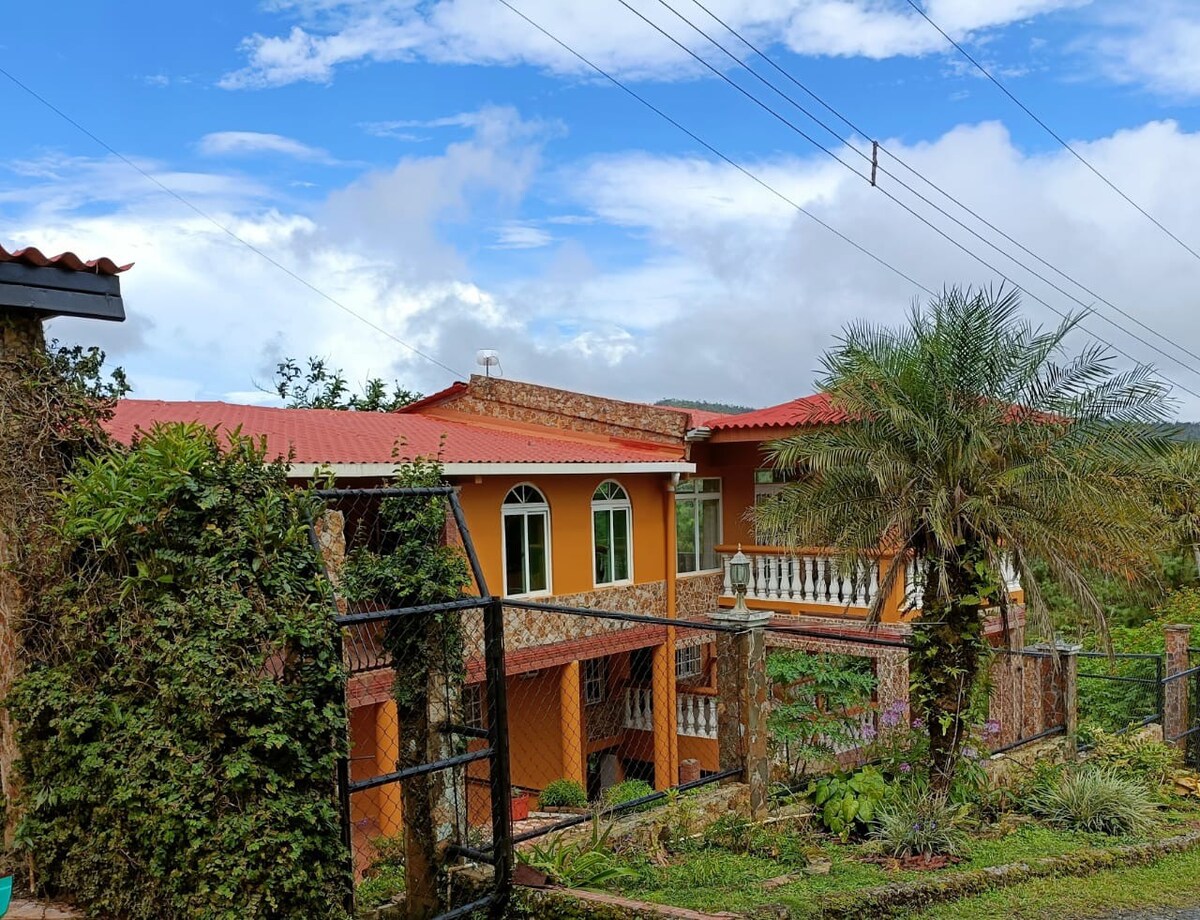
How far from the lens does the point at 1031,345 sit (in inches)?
336

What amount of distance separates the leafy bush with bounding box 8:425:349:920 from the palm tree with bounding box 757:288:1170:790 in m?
4.84

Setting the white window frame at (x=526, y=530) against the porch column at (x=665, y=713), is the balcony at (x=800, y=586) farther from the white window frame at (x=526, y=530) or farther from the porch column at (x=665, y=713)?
the white window frame at (x=526, y=530)

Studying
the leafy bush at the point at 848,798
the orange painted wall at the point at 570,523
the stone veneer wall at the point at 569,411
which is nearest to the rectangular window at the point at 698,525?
the orange painted wall at the point at 570,523

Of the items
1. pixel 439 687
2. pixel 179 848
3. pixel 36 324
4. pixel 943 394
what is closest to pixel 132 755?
pixel 179 848

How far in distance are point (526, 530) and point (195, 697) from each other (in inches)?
417

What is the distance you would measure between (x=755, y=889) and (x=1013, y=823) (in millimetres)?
3257

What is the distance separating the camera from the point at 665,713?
17.1 meters

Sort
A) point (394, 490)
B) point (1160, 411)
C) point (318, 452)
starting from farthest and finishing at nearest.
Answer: point (318, 452) < point (1160, 411) < point (394, 490)

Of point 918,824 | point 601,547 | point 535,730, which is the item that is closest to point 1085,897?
point 918,824

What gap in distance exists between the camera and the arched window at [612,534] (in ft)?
54.0

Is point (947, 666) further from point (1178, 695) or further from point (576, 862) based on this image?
point (1178, 695)

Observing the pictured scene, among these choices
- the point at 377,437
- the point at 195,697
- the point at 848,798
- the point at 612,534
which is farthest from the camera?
the point at 612,534

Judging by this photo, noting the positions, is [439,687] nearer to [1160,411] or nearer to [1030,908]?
[1030,908]

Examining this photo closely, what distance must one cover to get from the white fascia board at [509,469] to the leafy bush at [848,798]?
5230 millimetres
